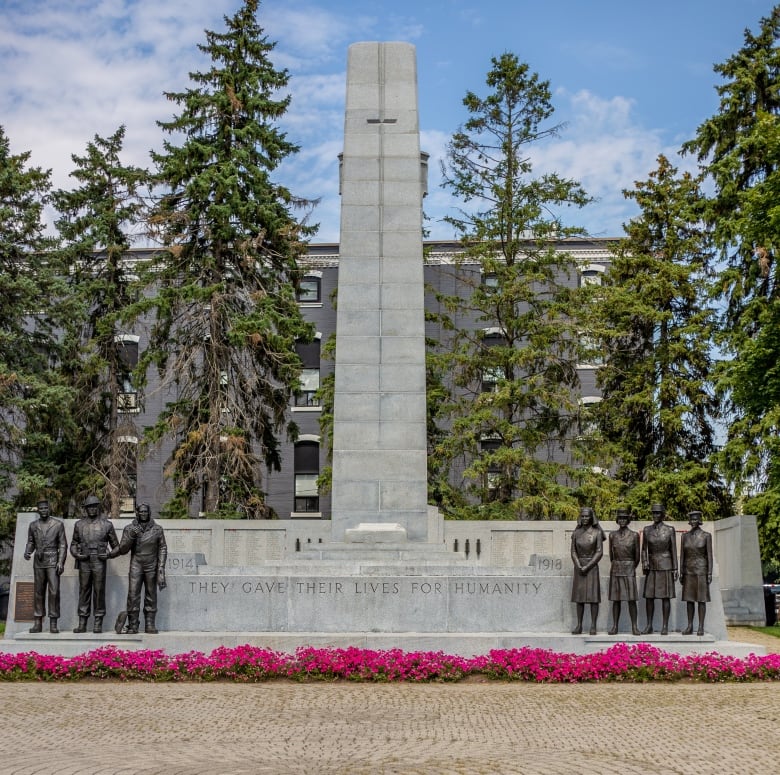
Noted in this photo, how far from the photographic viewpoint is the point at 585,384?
40188 millimetres

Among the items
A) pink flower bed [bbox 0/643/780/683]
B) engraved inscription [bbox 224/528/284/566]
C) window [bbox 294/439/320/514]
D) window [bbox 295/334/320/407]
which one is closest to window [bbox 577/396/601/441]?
engraved inscription [bbox 224/528/284/566]

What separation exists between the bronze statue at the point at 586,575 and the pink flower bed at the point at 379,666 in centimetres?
128

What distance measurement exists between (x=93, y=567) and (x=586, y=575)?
23.2 ft

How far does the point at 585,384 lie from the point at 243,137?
16559 mm

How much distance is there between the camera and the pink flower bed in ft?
43.7

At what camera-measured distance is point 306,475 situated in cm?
4009

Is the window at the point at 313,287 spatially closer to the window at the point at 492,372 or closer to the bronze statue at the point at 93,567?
the window at the point at 492,372

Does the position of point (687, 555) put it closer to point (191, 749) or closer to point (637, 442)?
point (191, 749)

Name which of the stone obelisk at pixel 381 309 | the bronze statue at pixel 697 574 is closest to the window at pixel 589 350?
the stone obelisk at pixel 381 309

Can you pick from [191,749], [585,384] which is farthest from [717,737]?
[585,384]

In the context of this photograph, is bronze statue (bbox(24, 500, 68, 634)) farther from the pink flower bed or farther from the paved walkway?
the paved walkway

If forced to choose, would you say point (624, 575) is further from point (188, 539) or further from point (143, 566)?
point (188, 539)

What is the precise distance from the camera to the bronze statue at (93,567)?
1553 cm

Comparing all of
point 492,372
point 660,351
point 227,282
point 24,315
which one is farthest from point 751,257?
point 24,315
